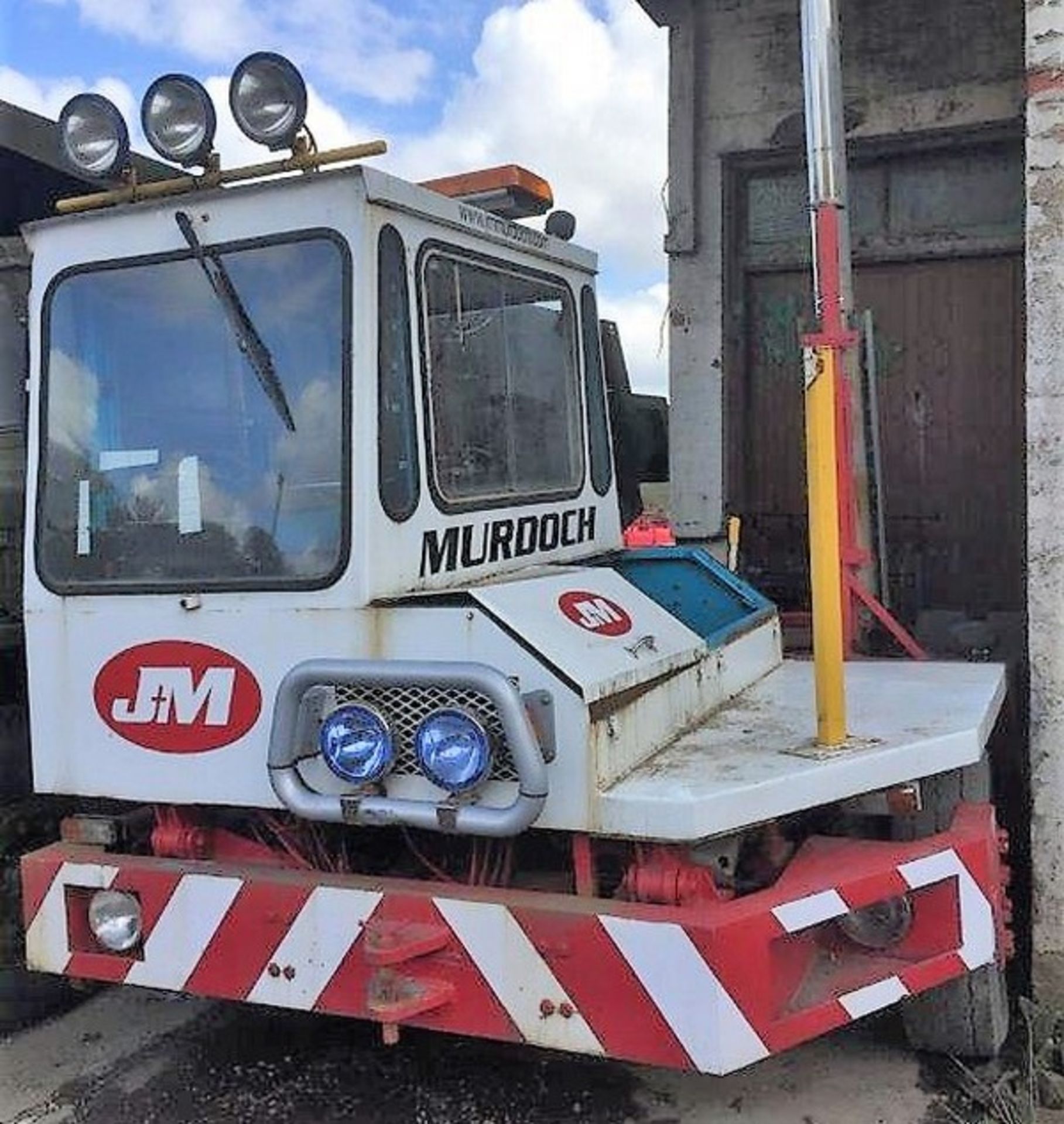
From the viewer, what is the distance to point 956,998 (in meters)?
3.30

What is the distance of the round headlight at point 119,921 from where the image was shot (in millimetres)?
3100

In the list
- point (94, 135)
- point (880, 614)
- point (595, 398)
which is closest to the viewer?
point (94, 135)

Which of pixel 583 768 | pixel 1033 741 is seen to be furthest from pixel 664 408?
pixel 583 768

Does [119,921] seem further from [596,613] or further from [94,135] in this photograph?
[94,135]

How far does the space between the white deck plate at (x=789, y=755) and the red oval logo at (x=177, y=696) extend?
892mm

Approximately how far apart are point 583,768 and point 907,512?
10.2ft

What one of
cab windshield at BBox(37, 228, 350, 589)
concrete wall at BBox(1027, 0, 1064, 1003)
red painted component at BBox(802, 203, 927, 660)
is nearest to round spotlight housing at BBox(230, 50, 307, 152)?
cab windshield at BBox(37, 228, 350, 589)

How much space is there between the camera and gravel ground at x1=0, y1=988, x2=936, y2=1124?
3219mm

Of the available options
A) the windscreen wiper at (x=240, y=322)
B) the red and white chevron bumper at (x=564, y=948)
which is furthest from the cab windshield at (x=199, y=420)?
the red and white chevron bumper at (x=564, y=948)

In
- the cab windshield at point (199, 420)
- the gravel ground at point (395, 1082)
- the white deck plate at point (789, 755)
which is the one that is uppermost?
the cab windshield at point (199, 420)

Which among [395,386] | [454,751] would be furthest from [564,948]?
[395,386]

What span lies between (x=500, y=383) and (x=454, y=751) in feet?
3.61

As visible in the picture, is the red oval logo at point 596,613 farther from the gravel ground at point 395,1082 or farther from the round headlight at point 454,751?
the gravel ground at point 395,1082

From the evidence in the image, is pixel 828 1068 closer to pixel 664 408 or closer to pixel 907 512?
pixel 664 408
